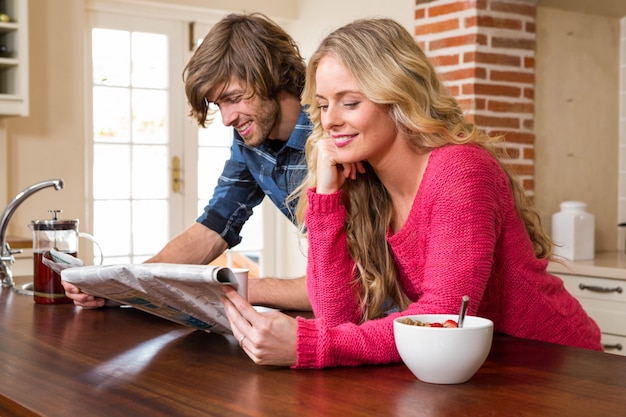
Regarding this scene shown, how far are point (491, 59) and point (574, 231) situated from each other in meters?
0.88

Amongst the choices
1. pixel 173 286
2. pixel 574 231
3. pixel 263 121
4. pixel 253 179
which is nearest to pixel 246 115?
pixel 263 121

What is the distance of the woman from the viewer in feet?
4.85

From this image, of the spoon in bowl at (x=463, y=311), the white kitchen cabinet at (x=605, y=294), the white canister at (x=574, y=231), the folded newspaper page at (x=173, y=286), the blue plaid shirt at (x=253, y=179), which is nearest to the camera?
the spoon in bowl at (x=463, y=311)

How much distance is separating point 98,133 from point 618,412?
13.9 feet

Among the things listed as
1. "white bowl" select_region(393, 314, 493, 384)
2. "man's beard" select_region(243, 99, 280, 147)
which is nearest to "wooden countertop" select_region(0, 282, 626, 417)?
Answer: "white bowl" select_region(393, 314, 493, 384)

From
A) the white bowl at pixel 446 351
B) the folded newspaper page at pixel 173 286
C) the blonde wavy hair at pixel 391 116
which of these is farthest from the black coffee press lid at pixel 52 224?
the white bowl at pixel 446 351

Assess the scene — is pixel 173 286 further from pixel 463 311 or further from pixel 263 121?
pixel 263 121

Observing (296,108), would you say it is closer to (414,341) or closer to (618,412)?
(414,341)

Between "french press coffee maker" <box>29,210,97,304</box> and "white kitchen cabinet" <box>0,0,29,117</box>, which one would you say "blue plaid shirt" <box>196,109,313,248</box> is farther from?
"white kitchen cabinet" <box>0,0,29,117</box>

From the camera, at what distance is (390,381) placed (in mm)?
1265

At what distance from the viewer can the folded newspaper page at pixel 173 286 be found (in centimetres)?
138

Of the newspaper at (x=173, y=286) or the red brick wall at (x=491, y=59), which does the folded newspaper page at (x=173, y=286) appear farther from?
the red brick wall at (x=491, y=59)

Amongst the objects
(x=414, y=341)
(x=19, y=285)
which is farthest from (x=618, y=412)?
(x=19, y=285)

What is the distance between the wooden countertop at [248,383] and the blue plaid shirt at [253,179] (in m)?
0.85
